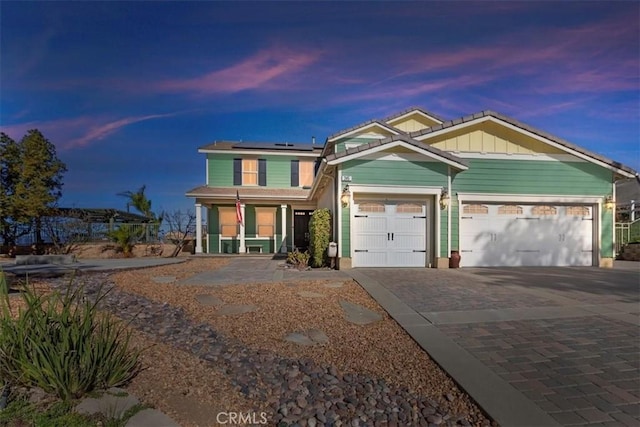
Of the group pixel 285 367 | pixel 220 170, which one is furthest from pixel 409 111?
pixel 285 367

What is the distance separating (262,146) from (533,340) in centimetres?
1676

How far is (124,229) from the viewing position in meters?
14.2

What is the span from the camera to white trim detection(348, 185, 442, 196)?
897cm

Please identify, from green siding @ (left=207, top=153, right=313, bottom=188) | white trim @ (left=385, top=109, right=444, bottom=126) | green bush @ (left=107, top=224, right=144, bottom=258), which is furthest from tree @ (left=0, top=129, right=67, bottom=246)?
white trim @ (left=385, top=109, right=444, bottom=126)

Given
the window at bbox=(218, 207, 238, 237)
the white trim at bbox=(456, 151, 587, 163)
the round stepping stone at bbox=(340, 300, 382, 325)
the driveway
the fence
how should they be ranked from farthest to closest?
the window at bbox=(218, 207, 238, 237), the fence, the white trim at bbox=(456, 151, 587, 163), the round stepping stone at bbox=(340, 300, 382, 325), the driveway

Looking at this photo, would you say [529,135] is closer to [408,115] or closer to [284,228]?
[408,115]

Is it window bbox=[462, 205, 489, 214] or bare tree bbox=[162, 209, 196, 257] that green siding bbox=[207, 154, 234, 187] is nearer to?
bare tree bbox=[162, 209, 196, 257]

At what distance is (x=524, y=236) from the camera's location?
989 cm

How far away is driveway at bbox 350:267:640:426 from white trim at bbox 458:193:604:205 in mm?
3320

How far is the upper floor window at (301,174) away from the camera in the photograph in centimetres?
1752

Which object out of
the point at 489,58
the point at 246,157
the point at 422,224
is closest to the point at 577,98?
the point at 489,58

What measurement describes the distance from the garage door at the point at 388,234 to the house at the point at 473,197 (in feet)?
0.10

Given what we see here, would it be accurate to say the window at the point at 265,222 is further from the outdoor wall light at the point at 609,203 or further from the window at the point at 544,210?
the outdoor wall light at the point at 609,203

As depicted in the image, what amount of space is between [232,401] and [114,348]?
1159 millimetres
